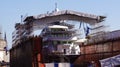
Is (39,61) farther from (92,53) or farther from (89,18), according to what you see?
(89,18)

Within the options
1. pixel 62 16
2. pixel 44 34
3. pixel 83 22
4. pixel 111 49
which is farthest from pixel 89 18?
pixel 111 49

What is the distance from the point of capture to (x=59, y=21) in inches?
3012

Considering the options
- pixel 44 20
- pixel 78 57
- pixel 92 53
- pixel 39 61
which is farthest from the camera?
pixel 44 20

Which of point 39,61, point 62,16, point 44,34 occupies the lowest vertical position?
point 39,61

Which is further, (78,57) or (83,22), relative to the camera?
(83,22)

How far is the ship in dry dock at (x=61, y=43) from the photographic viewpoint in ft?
129

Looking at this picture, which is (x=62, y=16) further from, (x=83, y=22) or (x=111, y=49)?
(x=111, y=49)

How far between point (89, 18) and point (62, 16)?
652 cm

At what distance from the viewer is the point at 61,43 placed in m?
64.1

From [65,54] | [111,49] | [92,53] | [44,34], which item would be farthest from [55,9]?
[111,49]

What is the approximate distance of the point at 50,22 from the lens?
75.8 m

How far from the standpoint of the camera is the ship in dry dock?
39.2 meters

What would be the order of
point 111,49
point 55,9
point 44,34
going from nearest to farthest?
1. point 111,49
2. point 44,34
3. point 55,9

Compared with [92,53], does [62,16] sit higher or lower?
higher
